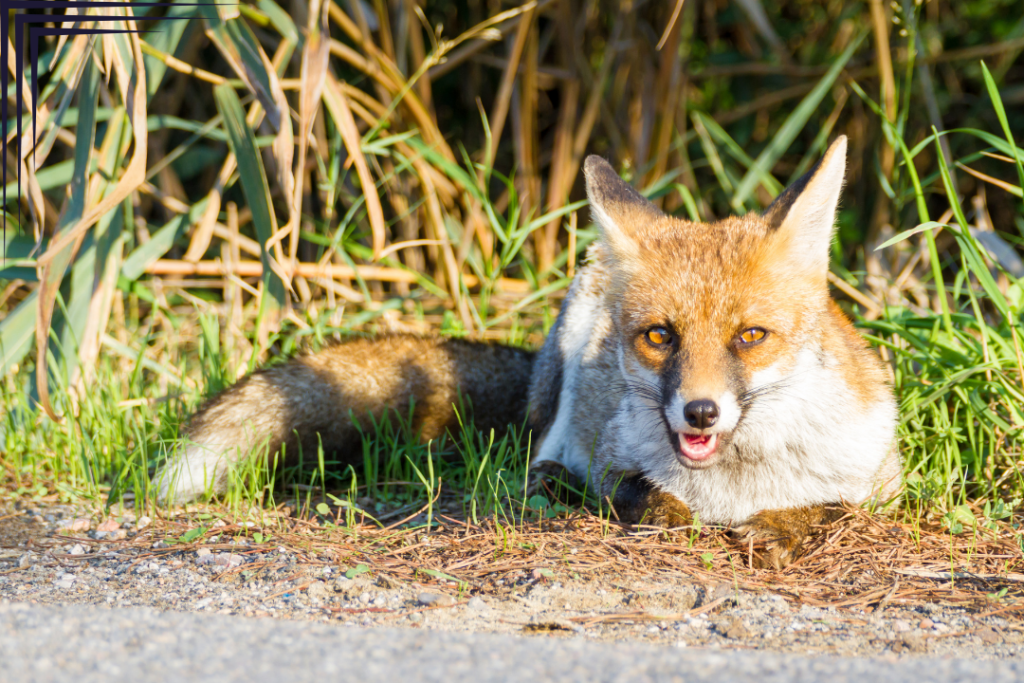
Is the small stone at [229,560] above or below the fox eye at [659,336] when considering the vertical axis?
below

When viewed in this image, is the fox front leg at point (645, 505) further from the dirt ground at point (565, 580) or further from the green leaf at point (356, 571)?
the green leaf at point (356, 571)

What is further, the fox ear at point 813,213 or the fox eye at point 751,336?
the fox ear at point 813,213

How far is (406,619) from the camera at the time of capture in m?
2.41

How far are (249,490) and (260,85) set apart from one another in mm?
1740

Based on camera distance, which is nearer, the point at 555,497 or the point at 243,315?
the point at 555,497

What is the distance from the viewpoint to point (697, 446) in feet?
9.02

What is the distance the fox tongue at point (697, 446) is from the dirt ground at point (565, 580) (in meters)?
0.33

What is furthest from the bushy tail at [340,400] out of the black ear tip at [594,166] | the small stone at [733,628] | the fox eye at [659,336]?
the small stone at [733,628]

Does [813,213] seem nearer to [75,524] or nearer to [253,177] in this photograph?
[253,177]

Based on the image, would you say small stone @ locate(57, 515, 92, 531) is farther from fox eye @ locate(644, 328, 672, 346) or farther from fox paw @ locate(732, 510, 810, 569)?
fox paw @ locate(732, 510, 810, 569)

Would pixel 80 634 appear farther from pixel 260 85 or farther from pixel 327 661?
pixel 260 85

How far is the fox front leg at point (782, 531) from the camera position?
112 inches

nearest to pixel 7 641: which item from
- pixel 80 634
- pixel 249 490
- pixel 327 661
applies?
pixel 80 634

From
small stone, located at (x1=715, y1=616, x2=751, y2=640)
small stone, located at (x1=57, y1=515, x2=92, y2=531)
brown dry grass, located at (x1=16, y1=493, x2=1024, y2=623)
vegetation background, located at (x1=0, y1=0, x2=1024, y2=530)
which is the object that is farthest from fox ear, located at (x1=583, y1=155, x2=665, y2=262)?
small stone, located at (x1=57, y1=515, x2=92, y2=531)
